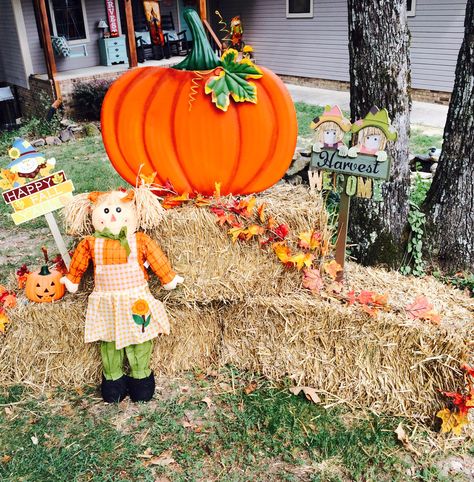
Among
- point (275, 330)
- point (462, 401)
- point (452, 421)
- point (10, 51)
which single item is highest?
point (10, 51)

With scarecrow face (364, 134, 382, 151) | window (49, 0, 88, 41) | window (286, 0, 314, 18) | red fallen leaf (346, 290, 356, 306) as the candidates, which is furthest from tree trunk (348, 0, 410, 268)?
window (49, 0, 88, 41)

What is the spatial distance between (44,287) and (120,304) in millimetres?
590

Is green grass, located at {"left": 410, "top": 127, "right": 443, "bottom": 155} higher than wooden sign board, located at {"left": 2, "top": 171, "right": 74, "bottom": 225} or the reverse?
the reverse

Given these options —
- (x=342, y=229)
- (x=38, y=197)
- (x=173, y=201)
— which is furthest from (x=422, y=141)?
(x=38, y=197)

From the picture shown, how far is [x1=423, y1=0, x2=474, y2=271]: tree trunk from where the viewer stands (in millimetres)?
3238

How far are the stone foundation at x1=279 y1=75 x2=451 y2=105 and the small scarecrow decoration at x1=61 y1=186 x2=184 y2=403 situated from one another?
29.8ft

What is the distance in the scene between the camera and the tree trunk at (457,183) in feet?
10.6

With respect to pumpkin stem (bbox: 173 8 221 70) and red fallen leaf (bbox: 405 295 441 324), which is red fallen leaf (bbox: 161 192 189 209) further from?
red fallen leaf (bbox: 405 295 441 324)

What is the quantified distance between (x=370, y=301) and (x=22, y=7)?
11689mm

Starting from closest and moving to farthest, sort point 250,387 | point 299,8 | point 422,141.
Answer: point 250,387 → point 422,141 → point 299,8

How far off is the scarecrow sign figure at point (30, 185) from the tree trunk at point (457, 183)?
2.51m

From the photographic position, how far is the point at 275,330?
10.4 ft

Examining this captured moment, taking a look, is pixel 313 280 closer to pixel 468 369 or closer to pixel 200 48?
pixel 468 369

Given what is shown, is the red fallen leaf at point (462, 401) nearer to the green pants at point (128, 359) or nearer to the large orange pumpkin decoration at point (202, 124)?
the large orange pumpkin decoration at point (202, 124)
